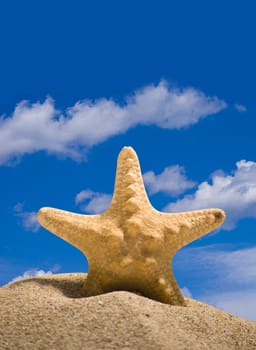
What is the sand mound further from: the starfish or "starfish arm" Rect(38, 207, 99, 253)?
"starfish arm" Rect(38, 207, 99, 253)

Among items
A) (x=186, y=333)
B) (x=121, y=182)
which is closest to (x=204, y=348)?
(x=186, y=333)

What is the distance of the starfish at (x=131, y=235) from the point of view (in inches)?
212

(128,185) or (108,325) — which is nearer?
(108,325)

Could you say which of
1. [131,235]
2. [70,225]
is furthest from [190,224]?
[70,225]

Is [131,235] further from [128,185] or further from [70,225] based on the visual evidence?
[70,225]

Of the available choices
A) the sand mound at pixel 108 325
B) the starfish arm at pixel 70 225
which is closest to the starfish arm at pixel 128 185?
the starfish arm at pixel 70 225

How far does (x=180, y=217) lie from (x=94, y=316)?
182 cm

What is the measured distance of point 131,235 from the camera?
543 centimetres

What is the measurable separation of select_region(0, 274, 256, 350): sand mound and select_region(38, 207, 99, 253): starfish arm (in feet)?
1.90

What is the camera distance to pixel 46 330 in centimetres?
418

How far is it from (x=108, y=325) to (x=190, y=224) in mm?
1872

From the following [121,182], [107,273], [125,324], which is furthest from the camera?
[121,182]

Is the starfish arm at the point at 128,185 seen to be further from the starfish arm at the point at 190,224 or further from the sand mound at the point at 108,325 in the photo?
the sand mound at the point at 108,325

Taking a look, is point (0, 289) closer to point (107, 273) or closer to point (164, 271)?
point (107, 273)
